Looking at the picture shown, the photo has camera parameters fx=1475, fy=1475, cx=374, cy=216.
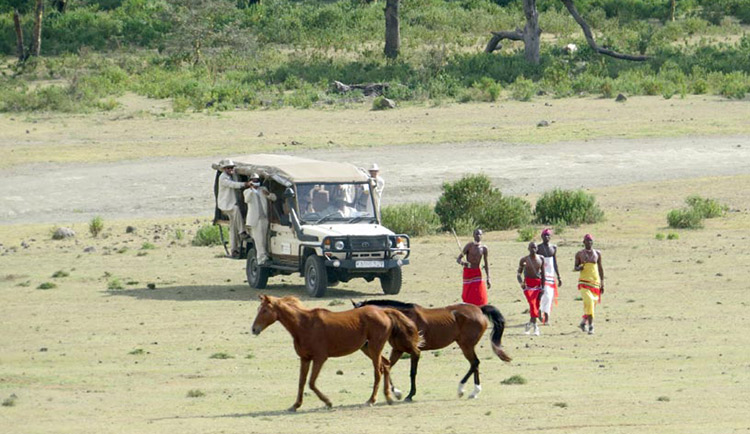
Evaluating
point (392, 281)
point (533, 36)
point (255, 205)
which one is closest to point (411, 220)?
point (255, 205)

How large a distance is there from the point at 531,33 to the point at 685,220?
26.2 m

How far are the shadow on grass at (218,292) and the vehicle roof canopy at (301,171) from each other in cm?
185

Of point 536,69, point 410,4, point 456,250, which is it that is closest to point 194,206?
point 456,250

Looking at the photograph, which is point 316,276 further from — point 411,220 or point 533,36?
point 533,36

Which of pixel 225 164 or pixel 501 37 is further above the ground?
pixel 501 37

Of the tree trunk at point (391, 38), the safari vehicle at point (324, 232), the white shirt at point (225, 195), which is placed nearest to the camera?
the safari vehicle at point (324, 232)

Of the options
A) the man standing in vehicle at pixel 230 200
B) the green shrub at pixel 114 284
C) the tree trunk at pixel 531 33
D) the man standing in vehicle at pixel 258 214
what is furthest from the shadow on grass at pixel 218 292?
the tree trunk at pixel 531 33

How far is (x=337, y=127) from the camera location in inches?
1802

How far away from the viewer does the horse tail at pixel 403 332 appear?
14172mm

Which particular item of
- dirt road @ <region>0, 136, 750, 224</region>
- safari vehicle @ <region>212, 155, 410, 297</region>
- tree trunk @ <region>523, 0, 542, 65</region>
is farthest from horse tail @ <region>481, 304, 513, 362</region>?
tree trunk @ <region>523, 0, 542, 65</region>

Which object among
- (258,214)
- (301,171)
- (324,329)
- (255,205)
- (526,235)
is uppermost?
(301,171)

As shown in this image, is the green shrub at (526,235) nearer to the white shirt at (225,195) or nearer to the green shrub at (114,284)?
the white shirt at (225,195)

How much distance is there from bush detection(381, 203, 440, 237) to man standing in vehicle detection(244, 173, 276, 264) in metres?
6.99

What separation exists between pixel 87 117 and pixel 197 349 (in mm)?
28882
